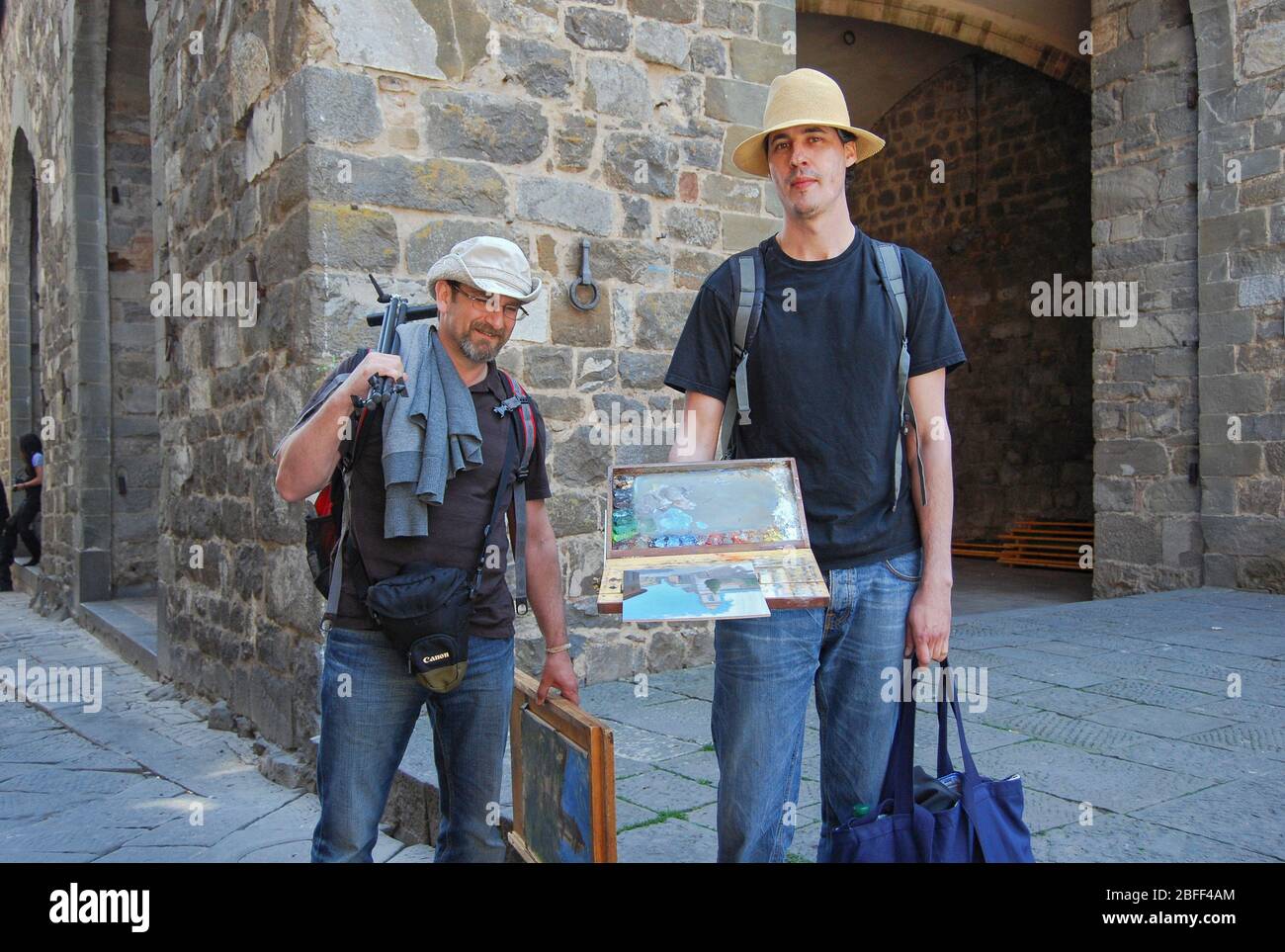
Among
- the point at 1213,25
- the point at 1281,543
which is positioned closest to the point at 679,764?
the point at 1281,543

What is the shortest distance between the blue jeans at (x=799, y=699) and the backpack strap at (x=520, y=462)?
0.61m

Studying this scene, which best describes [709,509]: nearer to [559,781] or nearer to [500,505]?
[500,505]

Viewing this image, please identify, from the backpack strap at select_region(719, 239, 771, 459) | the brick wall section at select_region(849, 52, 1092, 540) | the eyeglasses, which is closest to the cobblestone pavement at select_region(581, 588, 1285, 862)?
the backpack strap at select_region(719, 239, 771, 459)

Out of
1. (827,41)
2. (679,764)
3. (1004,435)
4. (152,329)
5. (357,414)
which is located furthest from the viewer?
(1004,435)

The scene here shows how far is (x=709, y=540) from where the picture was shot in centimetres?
192

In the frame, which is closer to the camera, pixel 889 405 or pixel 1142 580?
pixel 889 405

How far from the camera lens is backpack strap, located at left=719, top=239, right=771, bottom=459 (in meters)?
2.06

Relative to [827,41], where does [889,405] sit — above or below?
below

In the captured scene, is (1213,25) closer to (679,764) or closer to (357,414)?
(679,764)

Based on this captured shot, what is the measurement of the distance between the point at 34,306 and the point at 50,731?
33.4ft

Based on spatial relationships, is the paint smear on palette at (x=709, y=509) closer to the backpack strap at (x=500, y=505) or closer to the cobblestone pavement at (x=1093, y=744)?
the backpack strap at (x=500, y=505)

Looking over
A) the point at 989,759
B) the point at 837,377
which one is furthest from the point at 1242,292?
the point at 837,377

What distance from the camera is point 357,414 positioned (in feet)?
7.45

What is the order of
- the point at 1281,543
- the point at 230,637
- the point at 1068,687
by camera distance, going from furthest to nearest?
the point at 1281,543 → the point at 230,637 → the point at 1068,687
